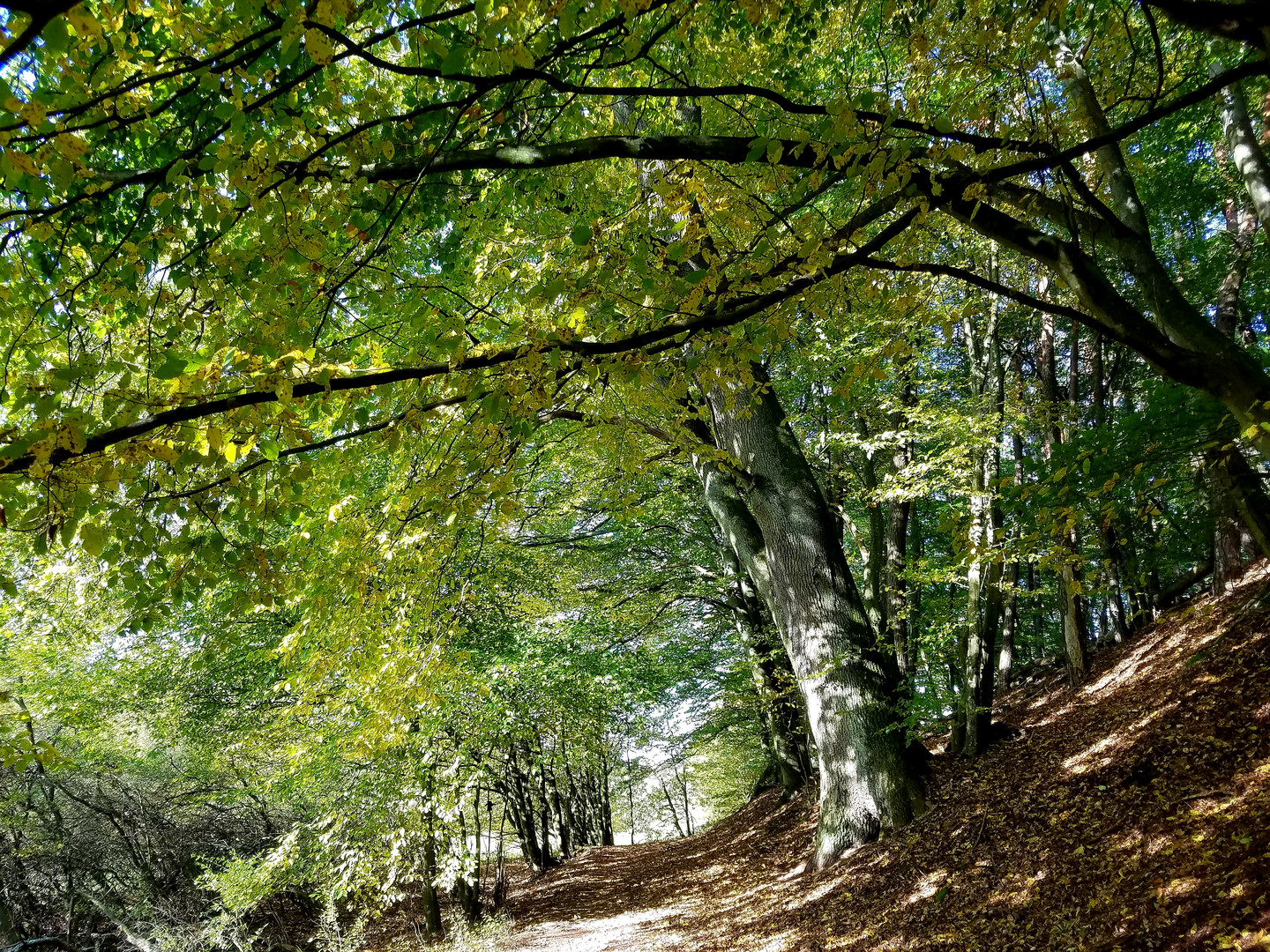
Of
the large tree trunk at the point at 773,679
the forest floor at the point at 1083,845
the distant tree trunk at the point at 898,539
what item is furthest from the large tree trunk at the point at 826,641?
the large tree trunk at the point at 773,679

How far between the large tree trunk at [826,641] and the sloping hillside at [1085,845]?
33cm

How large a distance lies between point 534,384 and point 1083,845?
15.6 feet

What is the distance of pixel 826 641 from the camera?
6.51 m

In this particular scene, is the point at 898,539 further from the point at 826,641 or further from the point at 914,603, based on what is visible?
the point at 826,641

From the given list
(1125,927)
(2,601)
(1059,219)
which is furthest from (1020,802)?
(2,601)

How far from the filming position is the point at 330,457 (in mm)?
4180

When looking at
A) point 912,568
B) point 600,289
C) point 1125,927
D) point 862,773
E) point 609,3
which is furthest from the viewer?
point 912,568

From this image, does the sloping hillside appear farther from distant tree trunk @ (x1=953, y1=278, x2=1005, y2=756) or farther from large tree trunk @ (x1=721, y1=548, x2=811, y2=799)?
large tree trunk @ (x1=721, y1=548, x2=811, y2=799)

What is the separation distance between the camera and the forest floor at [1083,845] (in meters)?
3.44

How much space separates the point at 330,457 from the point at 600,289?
2363 mm

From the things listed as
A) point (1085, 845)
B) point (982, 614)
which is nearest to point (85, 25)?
point (1085, 845)

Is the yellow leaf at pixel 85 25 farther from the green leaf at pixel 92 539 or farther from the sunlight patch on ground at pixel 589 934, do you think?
the sunlight patch on ground at pixel 589 934

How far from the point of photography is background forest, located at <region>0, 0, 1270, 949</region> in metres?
2.55

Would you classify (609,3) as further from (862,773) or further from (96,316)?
(862,773)
